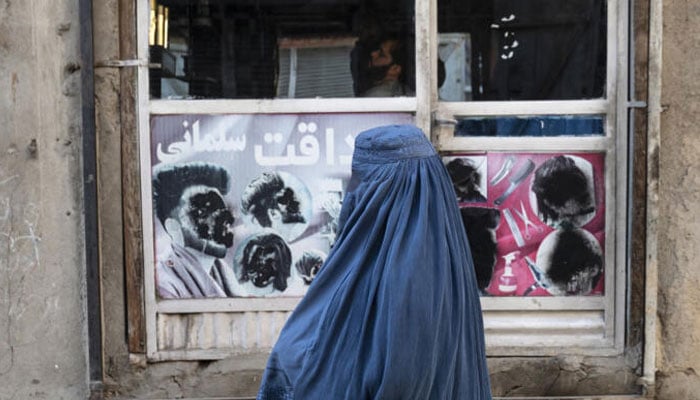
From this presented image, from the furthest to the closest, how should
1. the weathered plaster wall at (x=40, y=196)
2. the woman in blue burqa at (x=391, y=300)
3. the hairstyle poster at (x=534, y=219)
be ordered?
the hairstyle poster at (x=534, y=219) → the weathered plaster wall at (x=40, y=196) → the woman in blue burqa at (x=391, y=300)

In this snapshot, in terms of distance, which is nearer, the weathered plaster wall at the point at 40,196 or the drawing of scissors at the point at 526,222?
the weathered plaster wall at the point at 40,196

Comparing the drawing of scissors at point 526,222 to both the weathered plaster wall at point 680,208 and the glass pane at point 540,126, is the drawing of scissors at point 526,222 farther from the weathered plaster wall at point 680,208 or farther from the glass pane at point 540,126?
the weathered plaster wall at point 680,208

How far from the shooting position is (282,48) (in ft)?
14.8

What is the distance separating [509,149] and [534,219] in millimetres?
337

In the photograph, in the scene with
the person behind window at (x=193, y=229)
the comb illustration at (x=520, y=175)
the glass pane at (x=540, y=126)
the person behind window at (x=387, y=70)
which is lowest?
the person behind window at (x=193, y=229)

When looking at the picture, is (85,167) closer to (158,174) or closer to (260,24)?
(158,174)

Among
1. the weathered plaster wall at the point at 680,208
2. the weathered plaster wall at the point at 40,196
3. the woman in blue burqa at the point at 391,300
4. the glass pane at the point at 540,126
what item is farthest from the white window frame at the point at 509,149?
the woman in blue burqa at the point at 391,300

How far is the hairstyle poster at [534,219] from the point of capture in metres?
4.40

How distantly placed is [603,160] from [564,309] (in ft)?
2.26

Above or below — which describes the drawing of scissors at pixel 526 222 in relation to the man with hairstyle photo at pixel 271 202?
below

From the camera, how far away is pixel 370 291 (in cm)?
218

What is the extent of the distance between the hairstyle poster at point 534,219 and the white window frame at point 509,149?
4 centimetres

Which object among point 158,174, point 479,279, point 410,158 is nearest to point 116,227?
point 158,174

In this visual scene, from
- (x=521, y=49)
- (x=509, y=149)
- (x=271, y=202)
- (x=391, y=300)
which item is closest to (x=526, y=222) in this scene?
(x=509, y=149)
